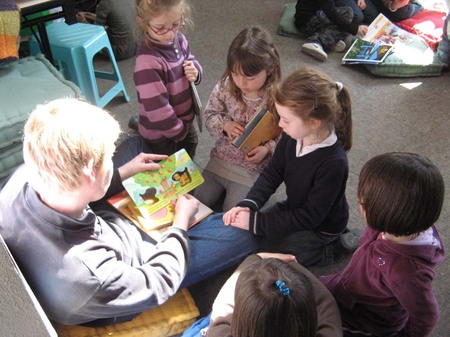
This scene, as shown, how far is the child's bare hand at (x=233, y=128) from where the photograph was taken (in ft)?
5.88

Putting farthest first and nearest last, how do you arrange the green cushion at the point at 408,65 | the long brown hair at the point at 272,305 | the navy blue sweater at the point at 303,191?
the green cushion at the point at 408,65 < the navy blue sweater at the point at 303,191 < the long brown hair at the point at 272,305

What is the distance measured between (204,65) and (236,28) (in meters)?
0.59

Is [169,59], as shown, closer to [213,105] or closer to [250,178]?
[213,105]

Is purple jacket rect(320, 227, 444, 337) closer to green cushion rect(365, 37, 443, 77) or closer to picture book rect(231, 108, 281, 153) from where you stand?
picture book rect(231, 108, 281, 153)

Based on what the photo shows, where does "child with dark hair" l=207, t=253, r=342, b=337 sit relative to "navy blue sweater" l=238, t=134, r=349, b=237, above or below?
above

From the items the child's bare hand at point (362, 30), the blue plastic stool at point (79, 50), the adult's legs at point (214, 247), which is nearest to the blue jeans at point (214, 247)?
the adult's legs at point (214, 247)

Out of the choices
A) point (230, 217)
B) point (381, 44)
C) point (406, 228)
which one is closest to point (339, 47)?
A: point (381, 44)

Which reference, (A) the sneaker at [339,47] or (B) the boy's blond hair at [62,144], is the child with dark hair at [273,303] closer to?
(B) the boy's blond hair at [62,144]

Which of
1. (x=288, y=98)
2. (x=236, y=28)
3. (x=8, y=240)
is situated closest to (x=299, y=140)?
(x=288, y=98)

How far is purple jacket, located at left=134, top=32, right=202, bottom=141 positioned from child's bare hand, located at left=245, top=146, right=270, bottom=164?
324 millimetres

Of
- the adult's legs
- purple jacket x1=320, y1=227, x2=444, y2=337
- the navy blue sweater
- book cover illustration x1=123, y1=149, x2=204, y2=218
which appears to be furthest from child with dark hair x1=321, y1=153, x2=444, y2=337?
book cover illustration x1=123, y1=149, x2=204, y2=218

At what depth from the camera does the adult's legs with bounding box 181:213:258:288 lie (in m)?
1.54

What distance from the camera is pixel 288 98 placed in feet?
4.63

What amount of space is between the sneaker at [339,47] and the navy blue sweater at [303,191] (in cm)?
171
